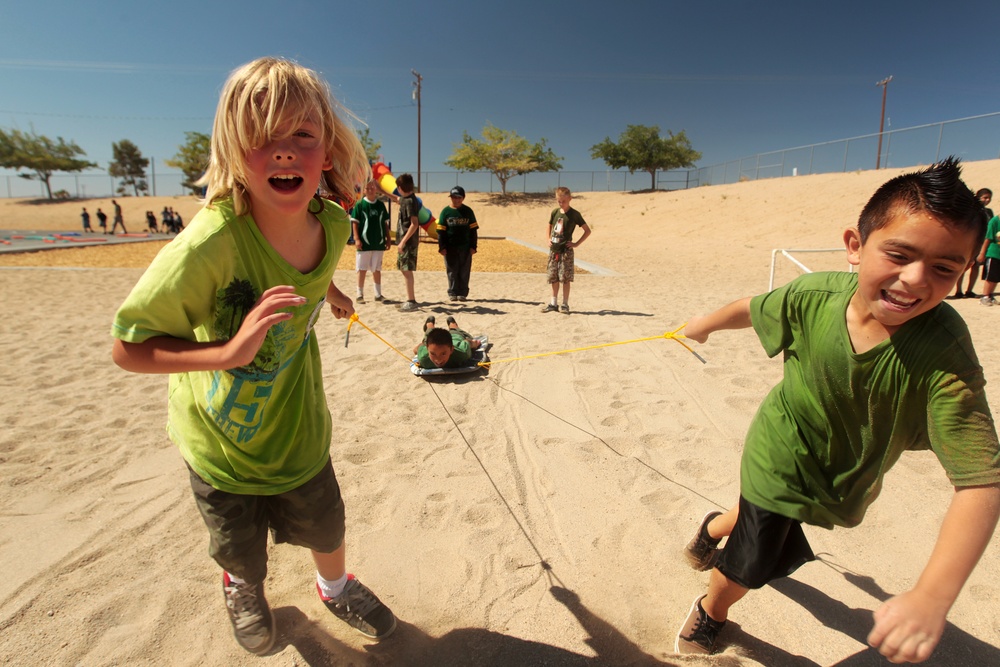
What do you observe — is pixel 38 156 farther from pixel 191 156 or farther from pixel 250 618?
pixel 250 618

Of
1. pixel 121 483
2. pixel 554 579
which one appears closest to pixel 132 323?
pixel 554 579

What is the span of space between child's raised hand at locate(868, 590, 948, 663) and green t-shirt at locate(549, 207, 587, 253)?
7.08 metres

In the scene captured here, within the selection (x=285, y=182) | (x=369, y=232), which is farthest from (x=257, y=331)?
(x=369, y=232)

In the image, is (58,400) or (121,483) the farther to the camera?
(58,400)

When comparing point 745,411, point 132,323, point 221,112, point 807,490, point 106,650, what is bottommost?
point 106,650

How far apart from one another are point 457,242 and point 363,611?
23.5 ft

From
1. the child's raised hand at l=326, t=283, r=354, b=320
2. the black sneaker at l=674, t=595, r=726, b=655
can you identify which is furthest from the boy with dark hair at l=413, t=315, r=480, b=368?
the black sneaker at l=674, t=595, r=726, b=655

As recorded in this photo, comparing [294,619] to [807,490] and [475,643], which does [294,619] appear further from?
[807,490]

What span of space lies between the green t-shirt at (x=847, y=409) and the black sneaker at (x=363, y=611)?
5.02ft

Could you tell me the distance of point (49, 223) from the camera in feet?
123

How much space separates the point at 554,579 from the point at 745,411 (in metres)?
2.60

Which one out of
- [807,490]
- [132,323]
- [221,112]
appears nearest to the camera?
[132,323]

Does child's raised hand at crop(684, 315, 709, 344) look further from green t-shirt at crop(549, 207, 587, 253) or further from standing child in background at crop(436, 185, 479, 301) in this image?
standing child in background at crop(436, 185, 479, 301)

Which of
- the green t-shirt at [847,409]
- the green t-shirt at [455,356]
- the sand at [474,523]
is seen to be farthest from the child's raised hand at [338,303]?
the green t-shirt at [455,356]
